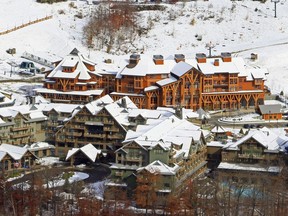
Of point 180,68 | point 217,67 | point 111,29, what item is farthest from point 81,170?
point 111,29

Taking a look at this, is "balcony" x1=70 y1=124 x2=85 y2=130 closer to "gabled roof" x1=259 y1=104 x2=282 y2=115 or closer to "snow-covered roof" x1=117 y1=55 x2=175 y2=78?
"snow-covered roof" x1=117 y1=55 x2=175 y2=78

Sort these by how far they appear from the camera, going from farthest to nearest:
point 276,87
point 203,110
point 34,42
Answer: point 34,42 → point 276,87 → point 203,110

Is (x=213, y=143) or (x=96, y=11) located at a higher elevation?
(x=96, y=11)

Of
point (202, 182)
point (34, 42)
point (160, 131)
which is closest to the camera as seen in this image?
point (202, 182)

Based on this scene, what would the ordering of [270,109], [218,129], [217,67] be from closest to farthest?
[218,129] < [270,109] < [217,67]

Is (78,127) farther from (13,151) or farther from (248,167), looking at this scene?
(248,167)

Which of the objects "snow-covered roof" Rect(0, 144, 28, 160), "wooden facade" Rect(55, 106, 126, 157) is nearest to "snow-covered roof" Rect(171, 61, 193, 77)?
"wooden facade" Rect(55, 106, 126, 157)

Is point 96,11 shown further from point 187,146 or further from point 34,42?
point 187,146

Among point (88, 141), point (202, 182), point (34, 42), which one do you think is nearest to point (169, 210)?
point (202, 182)
